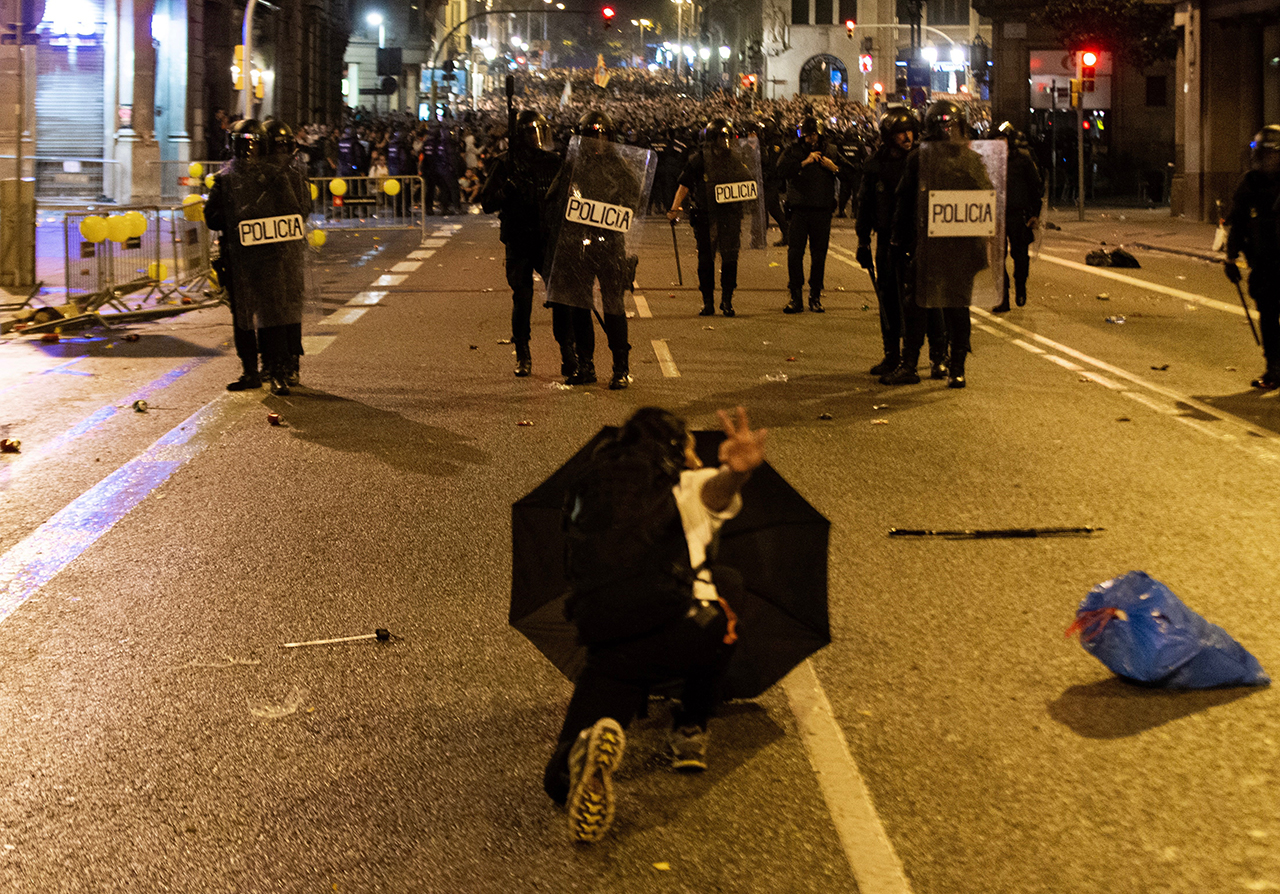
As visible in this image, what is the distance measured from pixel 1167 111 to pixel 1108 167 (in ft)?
33.1

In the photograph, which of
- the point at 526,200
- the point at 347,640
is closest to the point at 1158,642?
the point at 347,640

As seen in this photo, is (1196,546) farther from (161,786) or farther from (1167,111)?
(1167,111)

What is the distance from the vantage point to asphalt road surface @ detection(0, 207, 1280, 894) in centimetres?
346

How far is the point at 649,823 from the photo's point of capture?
11.8 ft

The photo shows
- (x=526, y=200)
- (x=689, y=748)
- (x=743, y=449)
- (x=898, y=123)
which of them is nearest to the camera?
(x=743, y=449)

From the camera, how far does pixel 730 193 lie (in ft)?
47.5

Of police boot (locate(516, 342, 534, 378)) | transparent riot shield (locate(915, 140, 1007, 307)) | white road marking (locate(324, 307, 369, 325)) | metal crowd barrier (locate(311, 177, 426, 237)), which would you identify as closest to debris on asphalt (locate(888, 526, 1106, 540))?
transparent riot shield (locate(915, 140, 1007, 307))

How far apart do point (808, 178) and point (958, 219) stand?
457 centimetres

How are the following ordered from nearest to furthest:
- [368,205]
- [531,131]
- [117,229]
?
[531,131], [117,229], [368,205]

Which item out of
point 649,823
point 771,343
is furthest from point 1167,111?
point 649,823

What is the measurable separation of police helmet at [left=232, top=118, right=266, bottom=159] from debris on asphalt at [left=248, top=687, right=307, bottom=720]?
20.7 feet

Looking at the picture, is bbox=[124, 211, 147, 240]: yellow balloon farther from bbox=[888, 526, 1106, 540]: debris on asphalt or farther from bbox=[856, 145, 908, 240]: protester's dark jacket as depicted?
bbox=[888, 526, 1106, 540]: debris on asphalt

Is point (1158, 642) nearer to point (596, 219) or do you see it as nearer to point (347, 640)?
point (347, 640)

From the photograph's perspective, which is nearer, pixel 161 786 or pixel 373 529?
pixel 161 786
